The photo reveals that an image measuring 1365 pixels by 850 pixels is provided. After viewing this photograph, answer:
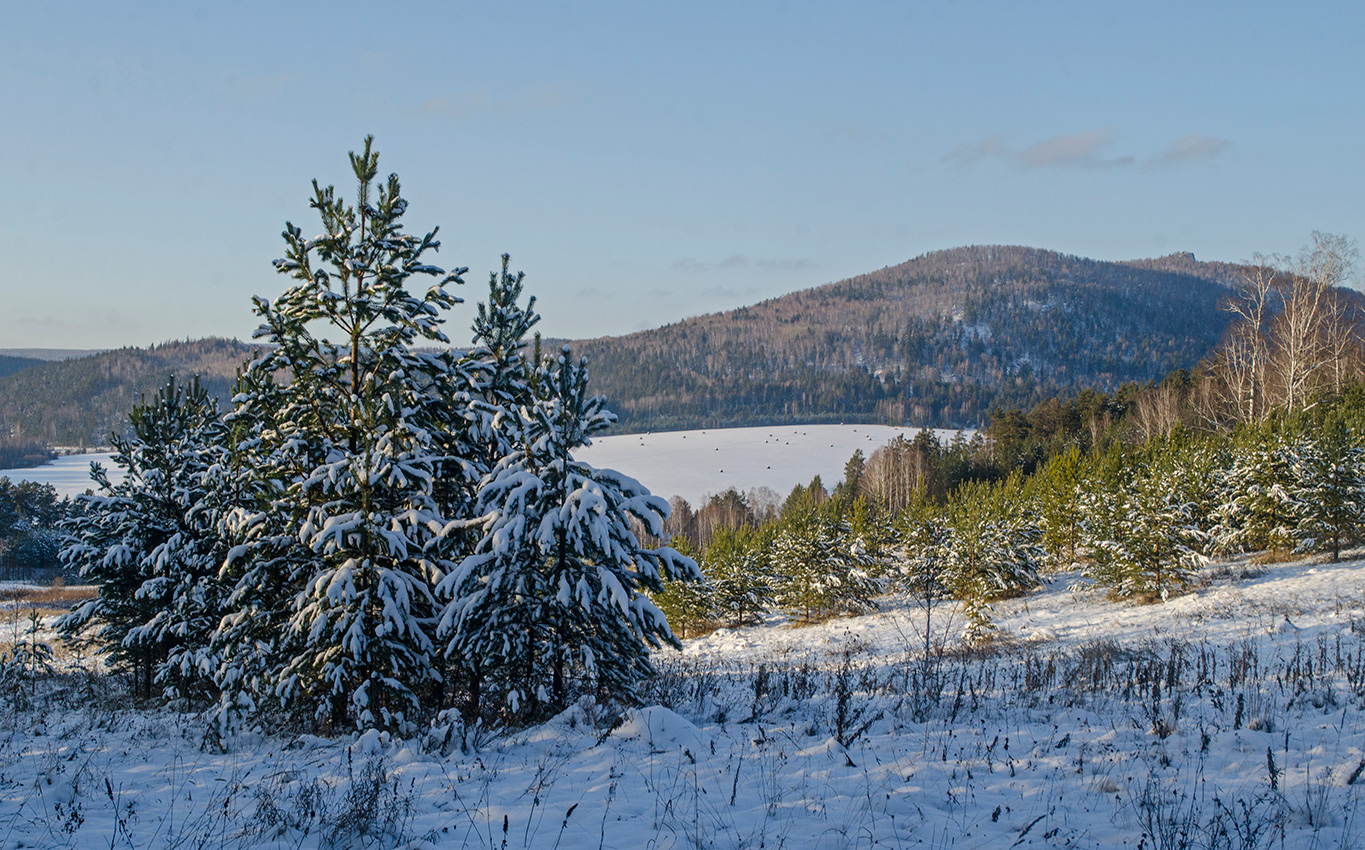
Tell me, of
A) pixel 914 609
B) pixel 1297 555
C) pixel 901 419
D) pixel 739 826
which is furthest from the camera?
pixel 901 419

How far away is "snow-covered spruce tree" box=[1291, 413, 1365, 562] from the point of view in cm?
2469

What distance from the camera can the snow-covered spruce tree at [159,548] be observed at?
1388cm

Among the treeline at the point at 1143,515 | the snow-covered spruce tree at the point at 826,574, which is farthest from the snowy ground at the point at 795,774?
the snow-covered spruce tree at the point at 826,574

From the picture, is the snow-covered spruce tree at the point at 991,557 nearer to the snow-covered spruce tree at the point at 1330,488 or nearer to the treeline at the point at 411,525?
the snow-covered spruce tree at the point at 1330,488

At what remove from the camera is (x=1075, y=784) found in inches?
202

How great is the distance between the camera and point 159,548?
13.7 metres

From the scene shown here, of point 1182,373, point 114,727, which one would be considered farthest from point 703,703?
point 1182,373

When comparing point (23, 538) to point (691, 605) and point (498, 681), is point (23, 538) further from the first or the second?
point (498, 681)

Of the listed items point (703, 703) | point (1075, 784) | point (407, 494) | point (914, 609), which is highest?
point (407, 494)

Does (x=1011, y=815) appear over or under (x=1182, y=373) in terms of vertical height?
under

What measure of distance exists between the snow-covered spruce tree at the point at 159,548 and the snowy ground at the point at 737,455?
87454 mm

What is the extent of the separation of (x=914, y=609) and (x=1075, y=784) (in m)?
30.1

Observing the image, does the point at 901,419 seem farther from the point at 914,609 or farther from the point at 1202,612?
the point at 1202,612

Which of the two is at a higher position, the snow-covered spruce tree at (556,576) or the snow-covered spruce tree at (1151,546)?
the snow-covered spruce tree at (556,576)
